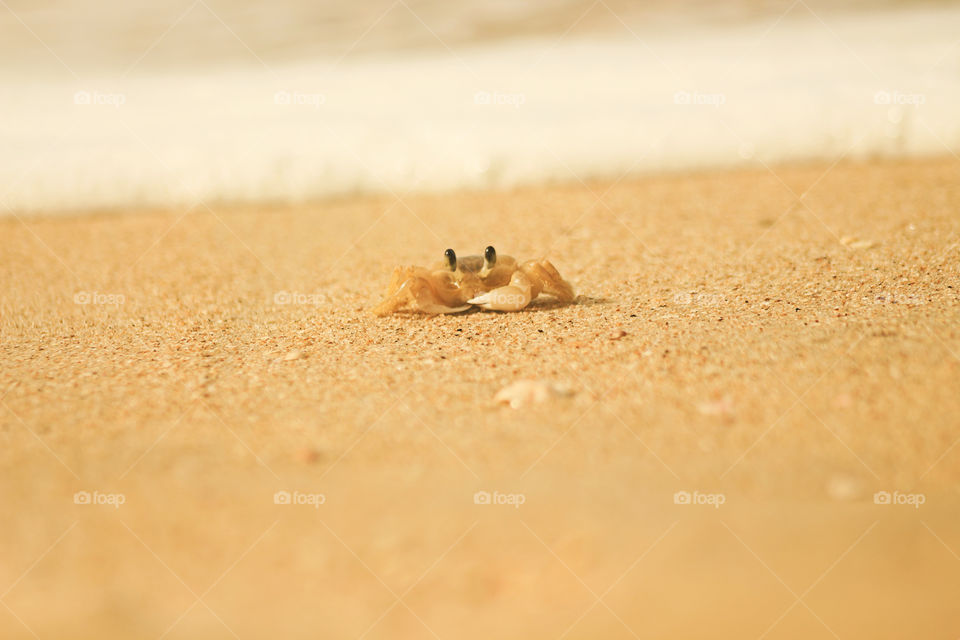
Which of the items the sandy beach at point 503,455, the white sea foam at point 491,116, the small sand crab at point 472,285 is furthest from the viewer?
the white sea foam at point 491,116

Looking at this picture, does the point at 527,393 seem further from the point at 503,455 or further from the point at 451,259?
the point at 451,259

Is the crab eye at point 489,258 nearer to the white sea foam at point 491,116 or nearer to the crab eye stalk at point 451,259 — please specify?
the crab eye stalk at point 451,259

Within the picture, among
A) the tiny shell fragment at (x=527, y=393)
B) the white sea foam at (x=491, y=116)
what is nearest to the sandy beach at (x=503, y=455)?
the tiny shell fragment at (x=527, y=393)

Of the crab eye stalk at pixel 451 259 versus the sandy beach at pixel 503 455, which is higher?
the crab eye stalk at pixel 451 259

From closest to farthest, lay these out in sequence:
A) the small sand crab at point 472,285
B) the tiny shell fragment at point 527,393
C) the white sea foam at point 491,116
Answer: the tiny shell fragment at point 527,393, the small sand crab at point 472,285, the white sea foam at point 491,116

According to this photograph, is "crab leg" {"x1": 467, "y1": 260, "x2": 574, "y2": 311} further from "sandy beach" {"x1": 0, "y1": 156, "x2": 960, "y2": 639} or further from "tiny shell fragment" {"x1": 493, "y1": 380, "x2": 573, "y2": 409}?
"tiny shell fragment" {"x1": 493, "y1": 380, "x2": 573, "y2": 409}

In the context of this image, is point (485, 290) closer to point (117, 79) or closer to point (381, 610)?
point (381, 610)

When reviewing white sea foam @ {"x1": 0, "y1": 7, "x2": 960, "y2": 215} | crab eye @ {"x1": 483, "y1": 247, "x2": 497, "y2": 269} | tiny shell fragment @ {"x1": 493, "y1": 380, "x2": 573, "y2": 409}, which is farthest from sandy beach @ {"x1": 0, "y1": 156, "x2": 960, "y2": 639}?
white sea foam @ {"x1": 0, "y1": 7, "x2": 960, "y2": 215}
